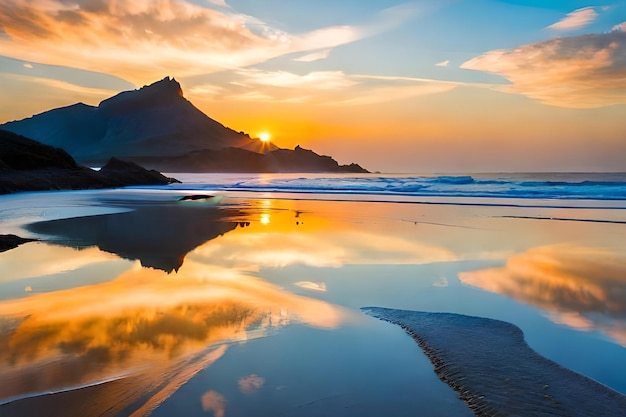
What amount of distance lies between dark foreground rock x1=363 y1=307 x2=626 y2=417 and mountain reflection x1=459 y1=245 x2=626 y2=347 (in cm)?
126

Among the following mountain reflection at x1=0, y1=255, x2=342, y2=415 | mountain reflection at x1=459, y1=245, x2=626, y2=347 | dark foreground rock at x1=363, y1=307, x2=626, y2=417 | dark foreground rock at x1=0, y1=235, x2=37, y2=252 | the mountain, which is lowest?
dark foreground rock at x1=0, y1=235, x2=37, y2=252

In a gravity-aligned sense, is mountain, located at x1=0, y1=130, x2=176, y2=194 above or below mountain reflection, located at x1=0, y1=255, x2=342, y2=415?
above

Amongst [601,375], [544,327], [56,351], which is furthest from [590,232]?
[56,351]

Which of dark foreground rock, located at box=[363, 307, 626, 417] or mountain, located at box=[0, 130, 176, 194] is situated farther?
mountain, located at box=[0, 130, 176, 194]

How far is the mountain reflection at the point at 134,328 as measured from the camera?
13.5ft

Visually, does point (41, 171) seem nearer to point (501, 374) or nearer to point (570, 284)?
point (570, 284)

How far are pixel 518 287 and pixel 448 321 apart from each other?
2536 millimetres

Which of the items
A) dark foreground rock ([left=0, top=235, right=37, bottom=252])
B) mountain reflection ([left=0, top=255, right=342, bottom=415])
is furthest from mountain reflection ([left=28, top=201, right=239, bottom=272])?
mountain reflection ([left=0, top=255, right=342, bottom=415])

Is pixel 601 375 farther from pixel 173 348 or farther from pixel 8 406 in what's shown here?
pixel 8 406

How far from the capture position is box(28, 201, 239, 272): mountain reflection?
1050 centimetres

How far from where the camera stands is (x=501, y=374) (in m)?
4.36

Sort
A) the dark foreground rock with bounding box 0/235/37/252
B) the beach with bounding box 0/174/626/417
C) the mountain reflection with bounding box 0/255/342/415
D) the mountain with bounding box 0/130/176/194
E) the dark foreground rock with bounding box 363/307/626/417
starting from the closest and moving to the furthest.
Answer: the dark foreground rock with bounding box 363/307/626/417
the beach with bounding box 0/174/626/417
the mountain reflection with bounding box 0/255/342/415
the dark foreground rock with bounding box 0/235/37/252
the mountain with bounding box 0/130/176/194

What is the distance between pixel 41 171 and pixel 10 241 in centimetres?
4054

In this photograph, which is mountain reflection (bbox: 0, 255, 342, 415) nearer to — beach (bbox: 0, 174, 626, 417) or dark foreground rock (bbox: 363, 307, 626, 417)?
beach (bbox: 0, 174, 626, 417)
